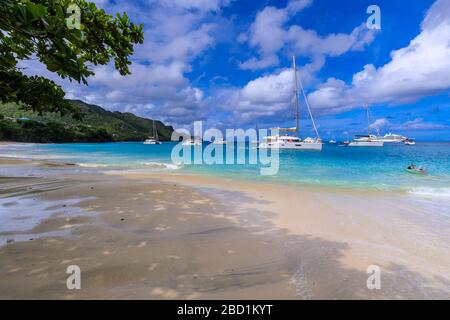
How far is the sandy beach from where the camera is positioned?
10.9 feet

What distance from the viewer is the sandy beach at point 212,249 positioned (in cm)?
334

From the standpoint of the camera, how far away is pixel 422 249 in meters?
5.11

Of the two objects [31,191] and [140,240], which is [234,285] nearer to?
[140,240]

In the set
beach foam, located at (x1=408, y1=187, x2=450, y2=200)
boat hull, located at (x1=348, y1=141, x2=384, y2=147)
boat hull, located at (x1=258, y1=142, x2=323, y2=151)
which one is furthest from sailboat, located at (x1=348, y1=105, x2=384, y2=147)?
beach foam, located at (x1=408, y1=187, x2=450, y2=200)

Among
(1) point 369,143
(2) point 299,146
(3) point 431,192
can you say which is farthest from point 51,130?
(1) point 369,143

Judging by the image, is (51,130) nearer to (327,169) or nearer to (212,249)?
(327,169)

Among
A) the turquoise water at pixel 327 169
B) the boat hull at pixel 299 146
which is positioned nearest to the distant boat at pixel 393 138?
the boat hull at pixel 299 146

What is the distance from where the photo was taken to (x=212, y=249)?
462 cm

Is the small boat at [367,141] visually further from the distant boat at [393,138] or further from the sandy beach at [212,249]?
the sandy beach at [212,249]

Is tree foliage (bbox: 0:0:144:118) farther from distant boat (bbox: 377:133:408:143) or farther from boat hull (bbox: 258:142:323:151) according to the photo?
distant boat (bbox: 377:133:408:143)

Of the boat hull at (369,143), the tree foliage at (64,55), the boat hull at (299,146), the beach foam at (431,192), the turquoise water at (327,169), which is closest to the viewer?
the tree foliage at (64,55)
